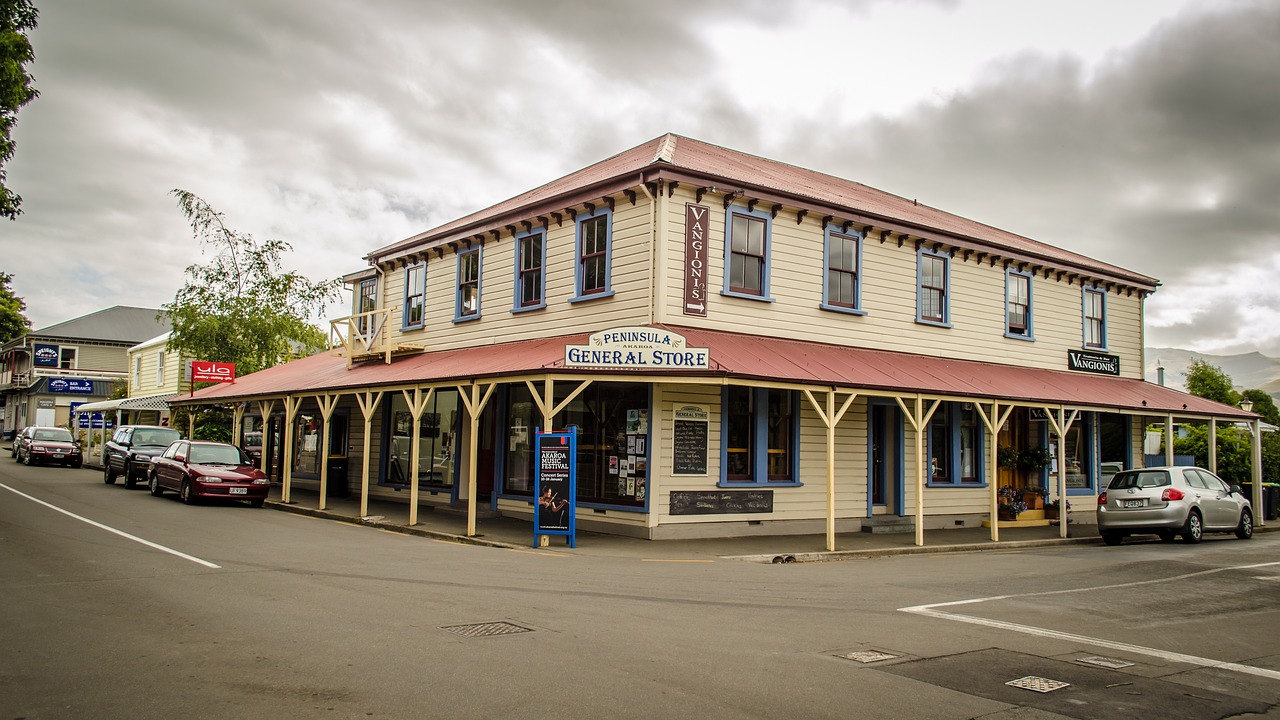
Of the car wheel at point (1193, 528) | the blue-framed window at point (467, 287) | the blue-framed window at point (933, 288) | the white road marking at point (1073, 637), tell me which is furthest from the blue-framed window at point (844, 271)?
the white road marking at point (1073, 637)

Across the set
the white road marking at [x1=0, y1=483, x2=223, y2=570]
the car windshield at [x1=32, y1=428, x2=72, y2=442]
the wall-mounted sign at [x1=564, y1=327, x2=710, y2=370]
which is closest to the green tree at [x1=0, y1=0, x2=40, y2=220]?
the white road marking at [x1=0, y1=483, x2=223, y2=570]

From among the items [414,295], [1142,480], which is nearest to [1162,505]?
[1142,480]

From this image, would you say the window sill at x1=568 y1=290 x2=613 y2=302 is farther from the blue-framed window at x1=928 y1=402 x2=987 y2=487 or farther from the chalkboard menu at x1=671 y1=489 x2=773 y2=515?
Answer: the blue-framed window at x1=928 y1=402 x2=987 y2=487

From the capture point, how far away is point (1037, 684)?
6398 millimetres

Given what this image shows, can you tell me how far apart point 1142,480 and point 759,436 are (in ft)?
26.1

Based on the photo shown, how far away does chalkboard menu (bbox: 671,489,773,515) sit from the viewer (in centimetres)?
1553

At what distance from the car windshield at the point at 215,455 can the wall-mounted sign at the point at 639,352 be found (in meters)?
11.4

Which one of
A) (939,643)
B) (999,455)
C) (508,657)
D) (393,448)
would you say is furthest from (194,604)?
(999,455)

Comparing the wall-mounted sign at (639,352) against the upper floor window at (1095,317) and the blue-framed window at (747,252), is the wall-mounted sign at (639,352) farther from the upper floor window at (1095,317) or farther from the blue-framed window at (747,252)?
the upper floor window at (1095,317)

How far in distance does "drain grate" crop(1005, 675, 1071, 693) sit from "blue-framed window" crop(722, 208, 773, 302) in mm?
10538

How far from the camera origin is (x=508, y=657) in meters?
6.63

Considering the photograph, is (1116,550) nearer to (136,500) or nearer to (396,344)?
(396,344)

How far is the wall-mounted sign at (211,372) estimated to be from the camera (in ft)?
95.1

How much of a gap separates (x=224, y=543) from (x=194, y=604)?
538 centimetres
